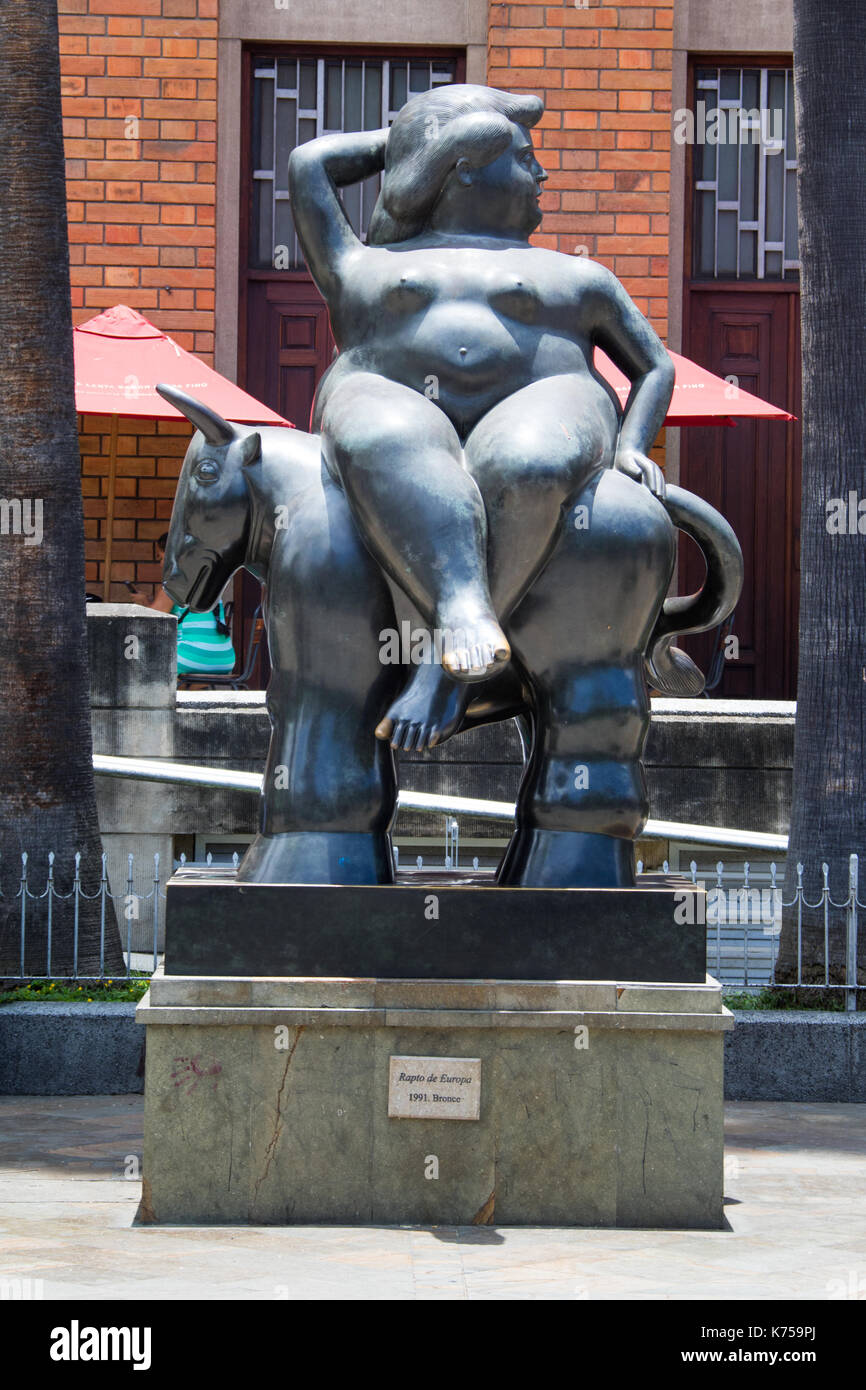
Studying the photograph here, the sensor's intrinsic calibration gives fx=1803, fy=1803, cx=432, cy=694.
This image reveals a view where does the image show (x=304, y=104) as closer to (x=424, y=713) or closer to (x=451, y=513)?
(x=451, y=513)

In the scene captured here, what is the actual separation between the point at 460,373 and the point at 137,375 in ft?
23.3

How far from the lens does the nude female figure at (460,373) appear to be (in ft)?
16.0

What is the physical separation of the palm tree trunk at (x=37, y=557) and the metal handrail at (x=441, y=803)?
31.2 inches

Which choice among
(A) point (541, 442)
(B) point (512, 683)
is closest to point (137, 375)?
(B) point (512, 683)

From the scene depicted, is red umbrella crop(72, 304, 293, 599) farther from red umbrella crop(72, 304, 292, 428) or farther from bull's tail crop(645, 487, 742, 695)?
bull's tail crop(645, 487, 742, 695)

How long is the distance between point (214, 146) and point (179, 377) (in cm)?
267

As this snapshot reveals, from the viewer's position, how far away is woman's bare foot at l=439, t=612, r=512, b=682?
463 cm

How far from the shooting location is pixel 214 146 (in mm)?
13773

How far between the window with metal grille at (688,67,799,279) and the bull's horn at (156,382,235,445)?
9702mm

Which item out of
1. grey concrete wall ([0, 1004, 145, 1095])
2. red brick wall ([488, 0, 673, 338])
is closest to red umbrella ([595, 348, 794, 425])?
red brick wall ([488, 0, 673, 338])

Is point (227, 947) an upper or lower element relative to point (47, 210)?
lower

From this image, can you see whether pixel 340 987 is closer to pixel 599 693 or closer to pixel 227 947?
pixel 227 947

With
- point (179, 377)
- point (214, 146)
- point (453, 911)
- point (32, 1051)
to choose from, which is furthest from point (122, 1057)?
point (214, 146)
